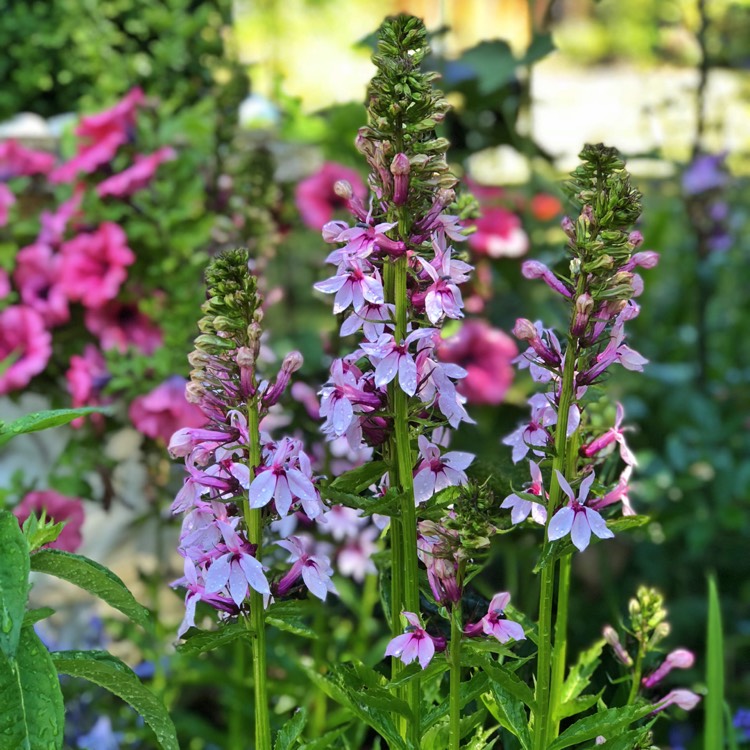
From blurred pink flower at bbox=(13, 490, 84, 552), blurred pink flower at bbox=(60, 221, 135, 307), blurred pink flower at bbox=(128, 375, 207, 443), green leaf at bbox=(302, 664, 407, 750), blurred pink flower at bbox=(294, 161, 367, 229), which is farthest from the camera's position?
blurred pink flower at bbox=(294, 161, 367, 229)

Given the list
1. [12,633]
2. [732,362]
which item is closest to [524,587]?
[732,362]

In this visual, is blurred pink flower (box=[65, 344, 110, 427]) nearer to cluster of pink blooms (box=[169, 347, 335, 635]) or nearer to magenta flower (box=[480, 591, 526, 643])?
cluster of pink blooms (box=[169, 347, 335, 635])

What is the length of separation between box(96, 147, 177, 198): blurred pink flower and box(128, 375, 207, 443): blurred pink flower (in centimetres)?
33

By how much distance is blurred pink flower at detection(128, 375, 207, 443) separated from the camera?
151 centimetres

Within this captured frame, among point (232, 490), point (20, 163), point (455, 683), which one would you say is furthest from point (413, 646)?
point (20, 163)

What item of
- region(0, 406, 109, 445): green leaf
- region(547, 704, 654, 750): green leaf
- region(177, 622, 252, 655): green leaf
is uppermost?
region(0, 406, 109, 445): green leaf

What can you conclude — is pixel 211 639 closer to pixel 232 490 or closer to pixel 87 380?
pixel 232 490

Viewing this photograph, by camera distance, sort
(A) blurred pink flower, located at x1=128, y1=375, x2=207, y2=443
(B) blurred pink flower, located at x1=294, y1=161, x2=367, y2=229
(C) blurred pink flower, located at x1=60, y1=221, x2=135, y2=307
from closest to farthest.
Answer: (A) blurred pink flower, located at x1=128, y1=375, x2=207, y2=443
(C) blurred pink flower, located at x1=60, y1=221, x2=135, y2=307
(B) blurred pink flower, located at x1=294, y1=161, x2=367, y2=229

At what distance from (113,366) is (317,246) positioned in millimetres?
644

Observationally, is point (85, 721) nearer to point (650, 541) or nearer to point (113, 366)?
point (113, 366)

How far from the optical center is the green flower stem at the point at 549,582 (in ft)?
2.31

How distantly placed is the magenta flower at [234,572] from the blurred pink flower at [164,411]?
0.81 m

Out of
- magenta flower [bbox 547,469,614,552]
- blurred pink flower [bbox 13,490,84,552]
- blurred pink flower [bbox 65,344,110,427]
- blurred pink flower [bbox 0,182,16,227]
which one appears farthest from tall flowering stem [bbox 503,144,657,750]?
blurred pink flower [bbox 0,182,16,227]

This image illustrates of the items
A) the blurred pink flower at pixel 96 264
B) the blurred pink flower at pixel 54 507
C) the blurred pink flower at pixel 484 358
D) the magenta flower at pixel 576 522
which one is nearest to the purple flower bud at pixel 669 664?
the magenta flower at pixel 576 522
